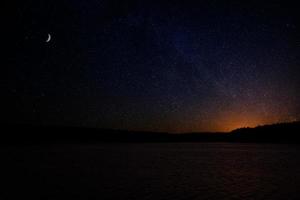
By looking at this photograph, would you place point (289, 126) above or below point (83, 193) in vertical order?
above

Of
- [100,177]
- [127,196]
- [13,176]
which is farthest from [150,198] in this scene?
[13,176]

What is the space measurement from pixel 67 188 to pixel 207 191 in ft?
20.0

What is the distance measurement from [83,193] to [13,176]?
24.3 ft

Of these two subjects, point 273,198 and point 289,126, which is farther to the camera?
point 289,126

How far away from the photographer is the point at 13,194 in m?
14.2

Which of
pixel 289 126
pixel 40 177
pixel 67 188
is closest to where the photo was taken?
pixel 67 188

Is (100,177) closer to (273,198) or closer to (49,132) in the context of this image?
(273,198)

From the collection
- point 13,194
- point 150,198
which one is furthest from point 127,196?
point 13,194

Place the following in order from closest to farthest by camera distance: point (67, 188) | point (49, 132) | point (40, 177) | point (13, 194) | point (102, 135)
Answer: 1. point (13, 194)
2. point (67, 188)
3. point (40, 177)
4. point (49, 132)
5. point (102, 135)

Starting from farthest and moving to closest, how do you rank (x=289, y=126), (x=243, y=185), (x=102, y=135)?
(x=102, y=135), (x=289, y=126), (x=243, y=185)

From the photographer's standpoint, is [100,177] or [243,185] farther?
[100,177]

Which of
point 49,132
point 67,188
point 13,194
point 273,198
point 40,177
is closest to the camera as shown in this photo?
point 273,198

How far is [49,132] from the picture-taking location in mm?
153500

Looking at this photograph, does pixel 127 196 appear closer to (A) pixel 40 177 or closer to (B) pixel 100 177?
(B) pixel 100 177
